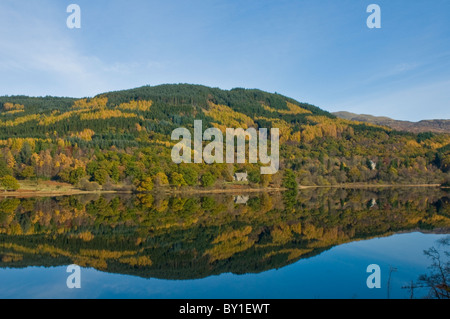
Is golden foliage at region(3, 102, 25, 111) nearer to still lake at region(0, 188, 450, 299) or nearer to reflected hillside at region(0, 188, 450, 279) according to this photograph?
reflected hillside at region(0, 188, 450, 279)

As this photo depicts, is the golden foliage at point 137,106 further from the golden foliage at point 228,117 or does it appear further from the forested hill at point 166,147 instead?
the golden foliage at point 228,117

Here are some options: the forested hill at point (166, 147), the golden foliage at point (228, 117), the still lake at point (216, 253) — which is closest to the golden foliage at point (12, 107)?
the forested hill at point (166, 147)

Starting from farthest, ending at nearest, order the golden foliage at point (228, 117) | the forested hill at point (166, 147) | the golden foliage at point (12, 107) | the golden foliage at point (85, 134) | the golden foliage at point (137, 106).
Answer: the golden foliage at point (12, 107) < the golden foliage at point (228, 117) < the golden foliage at point (137, 106) < the golden foliage at point (85, 134) < the forested hill at point (166, 147)

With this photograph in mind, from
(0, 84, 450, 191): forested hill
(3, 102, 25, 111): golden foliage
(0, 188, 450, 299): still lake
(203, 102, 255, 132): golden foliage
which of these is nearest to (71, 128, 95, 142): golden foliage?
(0, 84, 450, 191): forested hill

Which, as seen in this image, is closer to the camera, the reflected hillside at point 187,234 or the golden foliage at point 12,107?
the reflected hillside at point 187,234
